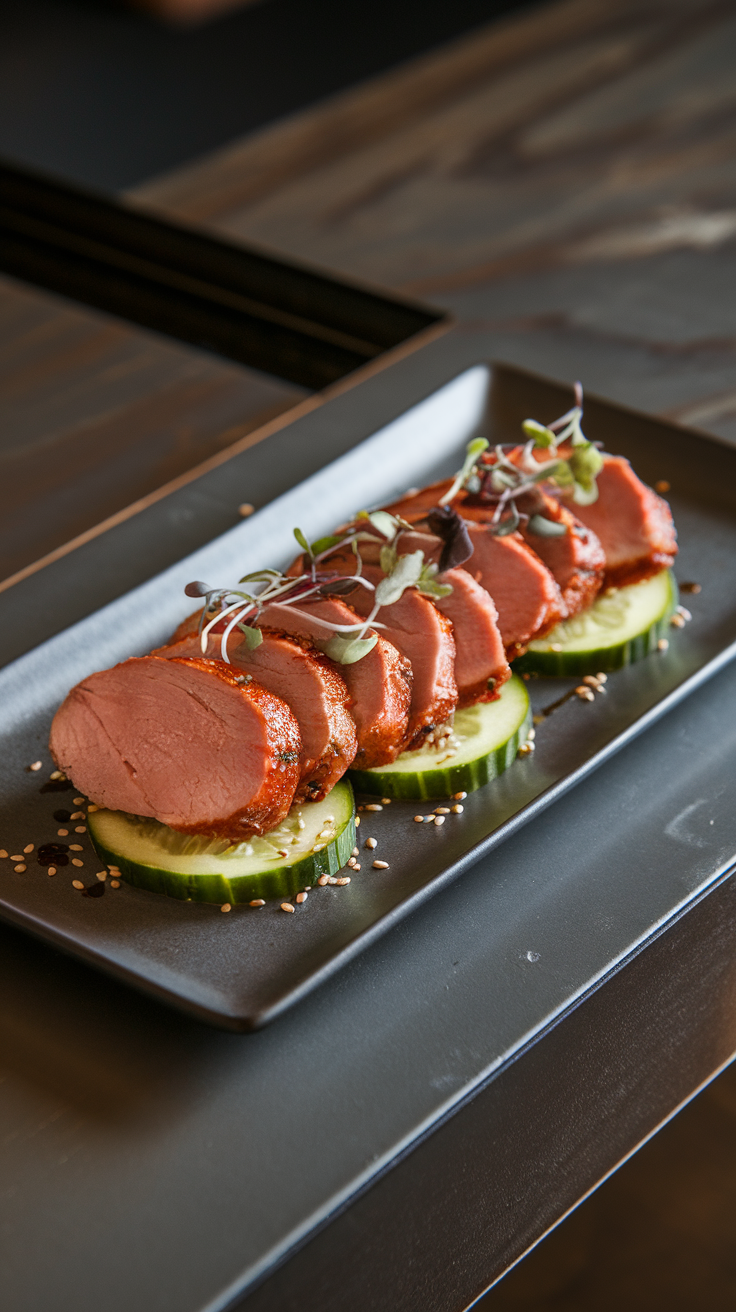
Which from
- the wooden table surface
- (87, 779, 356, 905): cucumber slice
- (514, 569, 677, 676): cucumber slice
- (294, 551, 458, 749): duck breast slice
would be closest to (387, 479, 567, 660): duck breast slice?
(514, 569, 677, 676): cucumber slice

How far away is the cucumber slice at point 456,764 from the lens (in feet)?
7.41

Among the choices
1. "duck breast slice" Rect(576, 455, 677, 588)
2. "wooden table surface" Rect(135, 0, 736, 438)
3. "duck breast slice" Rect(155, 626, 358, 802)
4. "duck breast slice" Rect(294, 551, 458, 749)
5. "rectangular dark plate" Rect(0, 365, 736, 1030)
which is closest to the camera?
"rectangular dark plate" Rect(0, 365, 736, 1030)

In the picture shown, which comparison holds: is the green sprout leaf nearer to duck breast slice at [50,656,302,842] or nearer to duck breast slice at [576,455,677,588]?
duck breast slice at [50,656,302,842]

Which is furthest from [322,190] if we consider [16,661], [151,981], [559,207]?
[151,981]

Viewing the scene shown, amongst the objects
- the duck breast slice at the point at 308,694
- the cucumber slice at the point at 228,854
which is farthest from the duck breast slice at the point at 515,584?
the cucumber slice at the point at 228,854

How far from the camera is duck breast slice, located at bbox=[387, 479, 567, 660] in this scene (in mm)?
2506

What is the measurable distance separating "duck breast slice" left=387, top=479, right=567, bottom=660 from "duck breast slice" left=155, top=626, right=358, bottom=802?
41 centimetres

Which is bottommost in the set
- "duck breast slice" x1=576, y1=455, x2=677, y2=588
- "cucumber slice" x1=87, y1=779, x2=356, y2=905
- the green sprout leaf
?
"cucumber slice" x1=87, y1=779, x2=356, y2=905

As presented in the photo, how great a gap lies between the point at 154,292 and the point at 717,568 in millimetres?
1988

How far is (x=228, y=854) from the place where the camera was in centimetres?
209

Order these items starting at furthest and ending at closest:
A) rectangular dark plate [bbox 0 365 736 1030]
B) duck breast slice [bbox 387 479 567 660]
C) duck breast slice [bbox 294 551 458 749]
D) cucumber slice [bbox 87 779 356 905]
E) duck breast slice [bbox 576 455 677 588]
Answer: duck breast slice [bbox 576 455 677 588]
duck breast slice [bbox 387 479 567 660]
duck breast slice [bbox 294 551 458 749]
cucumber slice [bbox 87 779 356 905]
rectangular dark plate [bbox 0 365 736 1030]

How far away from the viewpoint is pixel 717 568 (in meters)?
2.84

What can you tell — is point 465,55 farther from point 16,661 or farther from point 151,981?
point 151,981

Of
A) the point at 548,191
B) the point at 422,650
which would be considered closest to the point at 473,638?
the point at 422,650
